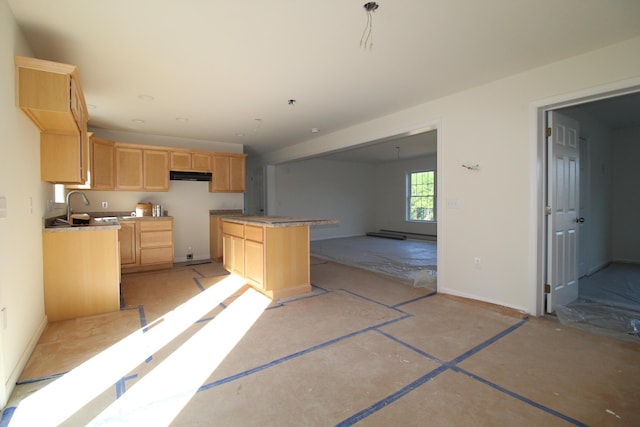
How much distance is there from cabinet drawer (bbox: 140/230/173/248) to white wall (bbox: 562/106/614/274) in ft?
20.6

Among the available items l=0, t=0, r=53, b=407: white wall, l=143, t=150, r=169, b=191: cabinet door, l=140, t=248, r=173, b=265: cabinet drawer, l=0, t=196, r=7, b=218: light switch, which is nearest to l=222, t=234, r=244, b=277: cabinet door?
l=140, t=248, r=173, b=265: cabinet drawer

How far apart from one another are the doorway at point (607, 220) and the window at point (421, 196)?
4144 millimetres

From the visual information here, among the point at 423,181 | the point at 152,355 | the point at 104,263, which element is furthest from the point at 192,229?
the point at 423,181

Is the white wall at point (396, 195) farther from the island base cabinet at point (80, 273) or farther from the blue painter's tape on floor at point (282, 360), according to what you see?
the island base cabinet at point (80, 273)

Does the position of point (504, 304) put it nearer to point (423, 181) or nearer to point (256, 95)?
point (256, 95)

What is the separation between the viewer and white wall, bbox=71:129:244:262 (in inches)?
218

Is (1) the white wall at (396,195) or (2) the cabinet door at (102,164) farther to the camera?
(1) the white wall at (396,195)

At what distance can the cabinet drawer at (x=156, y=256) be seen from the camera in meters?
5.13

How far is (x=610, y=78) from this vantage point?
2.63 m

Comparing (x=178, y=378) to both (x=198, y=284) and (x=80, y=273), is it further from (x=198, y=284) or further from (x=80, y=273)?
(x=198, y=284)

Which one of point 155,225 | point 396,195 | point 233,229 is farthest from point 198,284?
point 396,195

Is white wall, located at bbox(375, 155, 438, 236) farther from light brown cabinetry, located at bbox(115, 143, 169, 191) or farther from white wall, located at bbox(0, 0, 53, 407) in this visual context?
white wall, located at bbox(0, 0, 53, 407)

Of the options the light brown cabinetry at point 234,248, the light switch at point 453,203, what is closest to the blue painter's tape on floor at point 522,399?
the light switch at point 453,203

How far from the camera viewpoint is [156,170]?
5.58 metres
